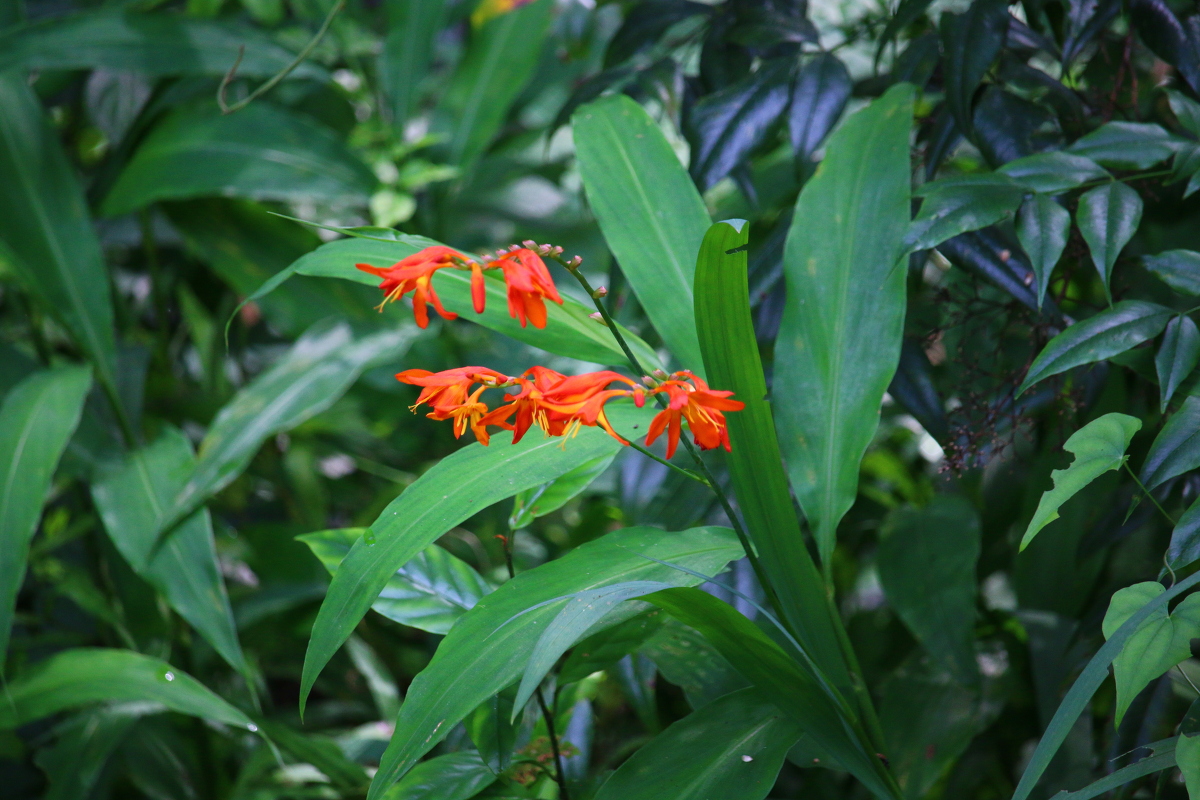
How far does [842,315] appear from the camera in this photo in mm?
542

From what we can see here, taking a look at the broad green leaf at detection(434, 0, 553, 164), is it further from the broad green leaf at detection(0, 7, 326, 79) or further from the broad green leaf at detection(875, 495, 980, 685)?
the broad green leaf at detection(875, 495, 980, 685)

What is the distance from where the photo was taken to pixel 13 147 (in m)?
0.95

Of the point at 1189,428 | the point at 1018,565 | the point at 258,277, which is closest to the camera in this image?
the point at 1189,428

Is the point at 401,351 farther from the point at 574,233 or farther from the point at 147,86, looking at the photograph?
the point at 147,86

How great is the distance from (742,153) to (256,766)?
2.44 feet

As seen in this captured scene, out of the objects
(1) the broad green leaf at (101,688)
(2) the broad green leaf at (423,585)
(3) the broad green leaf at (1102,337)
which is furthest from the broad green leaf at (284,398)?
(3) the broad green leaf at (1102,337)

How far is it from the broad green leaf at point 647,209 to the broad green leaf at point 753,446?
7cm

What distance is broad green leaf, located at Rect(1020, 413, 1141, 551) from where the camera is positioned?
413mm

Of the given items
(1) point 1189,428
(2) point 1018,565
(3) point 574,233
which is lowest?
(2) point 1018,565

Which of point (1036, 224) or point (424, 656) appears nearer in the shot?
point (1036, 224)

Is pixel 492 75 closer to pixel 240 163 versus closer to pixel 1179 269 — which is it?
pixel 240 163

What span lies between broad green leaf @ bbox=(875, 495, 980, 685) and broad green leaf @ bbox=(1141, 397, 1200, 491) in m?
0.26

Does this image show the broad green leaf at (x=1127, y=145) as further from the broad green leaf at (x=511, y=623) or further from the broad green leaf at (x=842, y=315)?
the broad green leaf at (x=511, y=623)

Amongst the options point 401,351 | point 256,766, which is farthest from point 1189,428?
point 256,766
